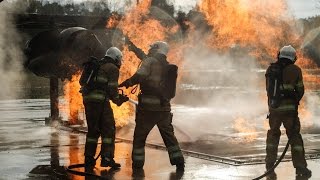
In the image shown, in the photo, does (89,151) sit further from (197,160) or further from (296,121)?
A: (296,121)

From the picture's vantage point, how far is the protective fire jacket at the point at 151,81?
832 cm

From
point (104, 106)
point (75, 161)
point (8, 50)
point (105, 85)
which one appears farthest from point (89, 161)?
point (8, 50)

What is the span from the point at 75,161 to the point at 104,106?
4.36 ft

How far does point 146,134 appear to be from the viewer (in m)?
8.48

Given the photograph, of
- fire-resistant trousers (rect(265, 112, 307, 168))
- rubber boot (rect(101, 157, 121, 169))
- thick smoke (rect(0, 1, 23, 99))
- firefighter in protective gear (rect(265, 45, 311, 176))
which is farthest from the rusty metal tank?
thick smoke (rect(0, 1, 23, 99))

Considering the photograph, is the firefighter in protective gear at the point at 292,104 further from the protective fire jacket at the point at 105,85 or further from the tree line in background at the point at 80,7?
the tree line in background at the point at 80,7

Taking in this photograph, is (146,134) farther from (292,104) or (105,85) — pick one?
(292,104)

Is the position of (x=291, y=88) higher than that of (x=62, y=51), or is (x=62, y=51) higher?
(x=62, y=51)

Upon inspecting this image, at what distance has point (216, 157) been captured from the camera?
31.0 ft

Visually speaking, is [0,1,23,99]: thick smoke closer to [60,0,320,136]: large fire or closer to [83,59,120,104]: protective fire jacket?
[60,0,320,136]: large fire

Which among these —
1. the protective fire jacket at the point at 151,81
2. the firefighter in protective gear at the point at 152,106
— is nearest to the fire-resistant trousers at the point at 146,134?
the firefighter in protective gear at the point at 152,106

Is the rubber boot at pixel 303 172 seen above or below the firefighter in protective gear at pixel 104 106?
below

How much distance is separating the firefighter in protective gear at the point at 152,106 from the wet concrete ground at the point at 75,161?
0.28 metres

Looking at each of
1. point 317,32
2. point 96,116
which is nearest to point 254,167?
point 96,116
